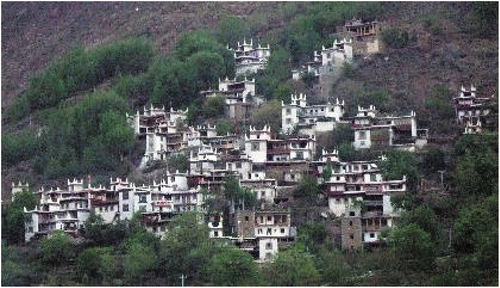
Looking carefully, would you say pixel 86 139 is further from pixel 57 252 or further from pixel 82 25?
pixel 82 25

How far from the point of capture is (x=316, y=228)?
37719 mm

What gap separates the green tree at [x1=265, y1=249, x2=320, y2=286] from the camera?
112ft

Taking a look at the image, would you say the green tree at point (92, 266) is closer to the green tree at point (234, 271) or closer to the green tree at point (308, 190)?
the green tree at point (234, 271)

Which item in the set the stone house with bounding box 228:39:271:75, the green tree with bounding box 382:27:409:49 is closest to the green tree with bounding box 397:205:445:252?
the green tree with bounding box 382:27:409:49

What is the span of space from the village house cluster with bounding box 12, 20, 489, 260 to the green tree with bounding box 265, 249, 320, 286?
2.16 metres

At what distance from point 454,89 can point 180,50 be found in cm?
1315

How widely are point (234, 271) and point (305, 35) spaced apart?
20.7 metres

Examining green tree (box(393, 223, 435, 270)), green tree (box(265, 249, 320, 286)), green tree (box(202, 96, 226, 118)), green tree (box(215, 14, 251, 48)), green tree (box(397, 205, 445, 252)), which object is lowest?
green tree (box(265, 249, 320, 286))

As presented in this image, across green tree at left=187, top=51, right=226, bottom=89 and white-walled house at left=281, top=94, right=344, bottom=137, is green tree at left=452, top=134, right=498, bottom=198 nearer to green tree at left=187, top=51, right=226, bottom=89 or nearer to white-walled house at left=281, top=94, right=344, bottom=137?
white-walled house at left=281, top=94, right=344, bottom=137

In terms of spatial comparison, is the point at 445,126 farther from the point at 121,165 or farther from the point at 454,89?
the point at 121,165

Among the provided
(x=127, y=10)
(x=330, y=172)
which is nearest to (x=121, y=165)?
(x=330, y=172)

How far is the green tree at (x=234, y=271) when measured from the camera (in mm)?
34469

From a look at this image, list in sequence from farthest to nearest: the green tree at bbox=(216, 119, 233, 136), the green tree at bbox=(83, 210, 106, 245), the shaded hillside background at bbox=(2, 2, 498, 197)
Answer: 1. the shaded hillside background at bbox=(2, 2, 498, 197)
2. the green tree at bbox=(216, 119, 233, 136)
3. the green tree at bbox=(83, 210, 106, 245)

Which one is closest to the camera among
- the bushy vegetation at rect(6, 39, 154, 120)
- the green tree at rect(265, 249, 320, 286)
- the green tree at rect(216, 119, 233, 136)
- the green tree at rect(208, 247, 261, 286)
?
the green tree at rect(265, 249, 320, 286)
